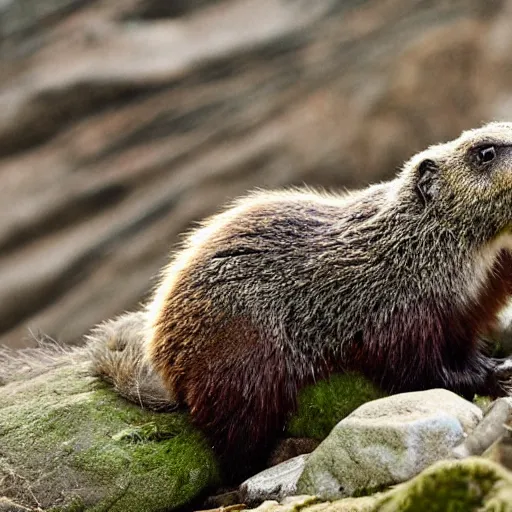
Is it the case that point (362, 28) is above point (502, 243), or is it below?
above

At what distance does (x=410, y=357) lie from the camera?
556 cm

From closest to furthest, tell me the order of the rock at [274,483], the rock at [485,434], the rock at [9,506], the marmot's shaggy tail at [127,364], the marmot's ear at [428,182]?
the rock at [485,434], the rock at [274,483], the rock at [9,506], the marmot's ear at [428,182], the marmot's shaggy tail at [127,364]

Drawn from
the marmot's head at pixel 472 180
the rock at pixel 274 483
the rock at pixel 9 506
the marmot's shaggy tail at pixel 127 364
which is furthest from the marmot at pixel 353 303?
the rock at pixel 9 506

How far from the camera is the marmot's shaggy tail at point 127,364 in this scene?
20.0 feet

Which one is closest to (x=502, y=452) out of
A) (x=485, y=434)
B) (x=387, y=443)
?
(x=485, y=434)

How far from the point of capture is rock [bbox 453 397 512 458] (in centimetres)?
407

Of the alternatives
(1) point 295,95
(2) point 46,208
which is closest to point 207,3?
(1) point 295,95

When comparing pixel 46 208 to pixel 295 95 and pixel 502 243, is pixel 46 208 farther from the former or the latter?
pixel 502 243

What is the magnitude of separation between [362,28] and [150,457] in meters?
8.30

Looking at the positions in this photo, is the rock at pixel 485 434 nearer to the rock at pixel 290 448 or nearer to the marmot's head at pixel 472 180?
the rock at pixel 290 448

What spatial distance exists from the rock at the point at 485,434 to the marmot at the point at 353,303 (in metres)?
1.22

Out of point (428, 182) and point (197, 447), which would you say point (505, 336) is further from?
point (197, 447)

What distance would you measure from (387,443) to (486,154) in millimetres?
2158

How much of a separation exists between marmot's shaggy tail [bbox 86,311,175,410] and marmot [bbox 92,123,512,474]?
18 cm
